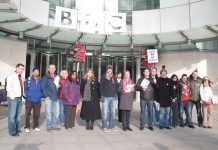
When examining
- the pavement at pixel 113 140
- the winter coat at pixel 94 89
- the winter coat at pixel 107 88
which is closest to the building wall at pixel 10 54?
the pavement at pixel 113 140

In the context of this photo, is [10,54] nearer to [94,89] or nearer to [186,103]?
[94,89]

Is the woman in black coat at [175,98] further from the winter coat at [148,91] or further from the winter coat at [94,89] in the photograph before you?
the winter coat at [94,89]

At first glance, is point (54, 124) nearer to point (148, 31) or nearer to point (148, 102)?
point (148, 102)

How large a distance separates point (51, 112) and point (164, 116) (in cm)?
352

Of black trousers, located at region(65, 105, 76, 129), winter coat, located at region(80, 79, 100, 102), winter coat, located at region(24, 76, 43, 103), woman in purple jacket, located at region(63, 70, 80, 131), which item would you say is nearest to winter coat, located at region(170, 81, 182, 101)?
winter coat, located at region(80, 79, 100, 102)

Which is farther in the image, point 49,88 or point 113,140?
point 49,88

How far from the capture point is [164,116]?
7820mm

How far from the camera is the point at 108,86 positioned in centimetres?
730

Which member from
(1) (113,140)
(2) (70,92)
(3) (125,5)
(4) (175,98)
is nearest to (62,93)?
(2) (70,92)

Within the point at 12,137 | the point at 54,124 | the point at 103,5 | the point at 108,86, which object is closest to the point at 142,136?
the point at 108,86

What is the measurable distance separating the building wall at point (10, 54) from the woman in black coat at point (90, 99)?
891 centimetres

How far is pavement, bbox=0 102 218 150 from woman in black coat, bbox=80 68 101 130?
17.3 inches

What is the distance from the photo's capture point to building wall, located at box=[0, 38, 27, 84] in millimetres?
14500

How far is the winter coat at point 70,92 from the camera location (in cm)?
730
